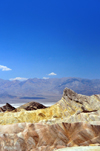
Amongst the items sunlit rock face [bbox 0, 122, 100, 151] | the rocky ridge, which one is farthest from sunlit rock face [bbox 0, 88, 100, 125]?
sunlit rock face [bbox 0, 122, 100, 151]

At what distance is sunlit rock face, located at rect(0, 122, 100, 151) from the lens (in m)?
6.89

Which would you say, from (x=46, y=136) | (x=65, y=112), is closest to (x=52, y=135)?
(x=46, y=136)

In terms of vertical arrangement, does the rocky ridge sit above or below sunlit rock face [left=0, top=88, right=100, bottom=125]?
below

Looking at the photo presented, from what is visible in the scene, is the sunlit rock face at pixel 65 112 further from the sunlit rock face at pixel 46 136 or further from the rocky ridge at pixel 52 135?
the sunlit rock face at pixel 46 136

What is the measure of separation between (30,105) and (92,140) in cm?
1097

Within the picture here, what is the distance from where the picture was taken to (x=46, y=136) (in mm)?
7445

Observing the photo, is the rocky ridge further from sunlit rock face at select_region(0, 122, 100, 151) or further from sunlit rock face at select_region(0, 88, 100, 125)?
sunlit rock face at select_region(0, 88, 100, 125)

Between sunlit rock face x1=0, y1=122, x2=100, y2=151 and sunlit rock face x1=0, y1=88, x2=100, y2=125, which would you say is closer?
sunlit rock face x1=0, y1=122, x2=100, y2=151

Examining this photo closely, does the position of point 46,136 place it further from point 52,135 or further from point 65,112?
point 65,112

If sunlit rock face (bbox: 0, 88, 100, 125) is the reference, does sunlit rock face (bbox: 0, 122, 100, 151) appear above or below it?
below

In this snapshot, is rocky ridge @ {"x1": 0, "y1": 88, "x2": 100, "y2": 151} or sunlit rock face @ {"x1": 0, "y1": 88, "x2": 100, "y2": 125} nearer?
rocky ridge @ {"x1": 0, "y1": 88, "x2": 100, "y2": 151}

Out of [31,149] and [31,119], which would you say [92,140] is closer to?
[31,149]

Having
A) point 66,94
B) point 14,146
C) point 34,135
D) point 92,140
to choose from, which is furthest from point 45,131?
point 66,94

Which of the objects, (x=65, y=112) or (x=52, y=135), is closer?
(x=52, y=135)
